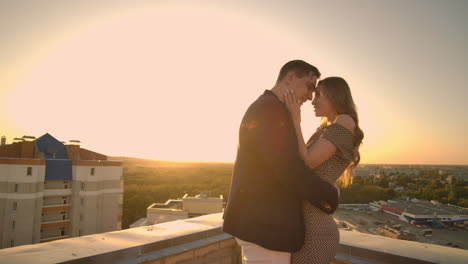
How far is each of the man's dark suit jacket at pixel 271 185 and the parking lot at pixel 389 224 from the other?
85.8ft

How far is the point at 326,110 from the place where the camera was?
1771 mm

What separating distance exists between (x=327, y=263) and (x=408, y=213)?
129 ft

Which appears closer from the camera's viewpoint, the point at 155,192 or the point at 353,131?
the point at 353,131

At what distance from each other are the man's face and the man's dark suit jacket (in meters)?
0.26

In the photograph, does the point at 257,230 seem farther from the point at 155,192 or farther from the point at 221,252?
the point at 155,192

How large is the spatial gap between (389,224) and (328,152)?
41.2 metres

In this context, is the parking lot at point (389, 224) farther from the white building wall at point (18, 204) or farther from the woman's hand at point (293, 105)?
the woman's hand at point (293, 105)

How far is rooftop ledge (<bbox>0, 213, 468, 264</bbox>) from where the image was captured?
1685 mm

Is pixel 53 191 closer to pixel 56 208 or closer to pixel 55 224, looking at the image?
pixel 56 208

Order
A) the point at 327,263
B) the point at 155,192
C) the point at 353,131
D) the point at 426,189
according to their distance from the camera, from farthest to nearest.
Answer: the point at 426,189 → the point at 155,192 → the point at 353,131 → the point at 327,263

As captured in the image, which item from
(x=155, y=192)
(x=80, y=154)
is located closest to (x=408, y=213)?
(x=155, y=192)

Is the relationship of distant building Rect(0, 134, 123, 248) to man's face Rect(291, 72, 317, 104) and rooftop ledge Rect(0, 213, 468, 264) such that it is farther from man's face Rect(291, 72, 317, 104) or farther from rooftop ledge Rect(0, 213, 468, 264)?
man's face Rect(291, 72, 317, 104)

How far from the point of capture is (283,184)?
48.7 inches

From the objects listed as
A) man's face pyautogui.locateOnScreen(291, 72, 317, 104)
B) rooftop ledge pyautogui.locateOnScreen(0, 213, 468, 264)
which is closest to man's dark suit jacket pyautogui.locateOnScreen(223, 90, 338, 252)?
man's face pyautogui.locateOnScreen(291, 72, 317, 104)
